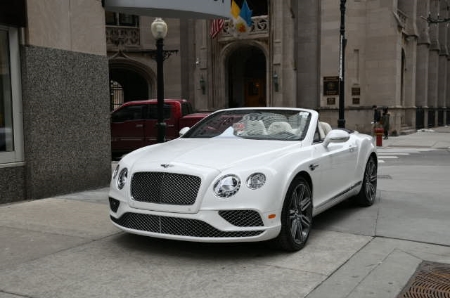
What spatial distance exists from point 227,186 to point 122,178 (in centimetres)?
126

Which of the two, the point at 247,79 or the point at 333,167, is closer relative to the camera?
the point at 333,167

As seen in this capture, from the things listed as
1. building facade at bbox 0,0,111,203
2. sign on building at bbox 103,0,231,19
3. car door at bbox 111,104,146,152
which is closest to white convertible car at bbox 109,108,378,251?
building facade at bbox 0,0,111,203

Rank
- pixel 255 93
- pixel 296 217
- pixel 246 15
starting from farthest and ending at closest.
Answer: pixel 255 93 → pixel 246 15 → pixel 296 217

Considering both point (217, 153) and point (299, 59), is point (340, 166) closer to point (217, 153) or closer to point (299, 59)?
point (217, 153)

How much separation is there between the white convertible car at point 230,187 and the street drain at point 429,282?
121cm

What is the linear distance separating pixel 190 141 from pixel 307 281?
8.29 feet

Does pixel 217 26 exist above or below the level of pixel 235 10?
below

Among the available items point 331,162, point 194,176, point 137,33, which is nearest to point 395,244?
point 331,162

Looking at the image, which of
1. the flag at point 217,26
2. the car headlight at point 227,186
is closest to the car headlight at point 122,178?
the car headlight at point 227,186

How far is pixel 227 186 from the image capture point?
4730 mm

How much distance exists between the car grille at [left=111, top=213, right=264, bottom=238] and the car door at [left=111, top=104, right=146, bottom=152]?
11.3 metres

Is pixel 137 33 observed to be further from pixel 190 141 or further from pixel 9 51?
pixel 190 141

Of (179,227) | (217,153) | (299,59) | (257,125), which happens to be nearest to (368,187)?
(257,125)

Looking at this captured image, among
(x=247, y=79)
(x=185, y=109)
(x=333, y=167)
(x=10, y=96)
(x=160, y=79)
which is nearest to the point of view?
(x=333, y=167)
